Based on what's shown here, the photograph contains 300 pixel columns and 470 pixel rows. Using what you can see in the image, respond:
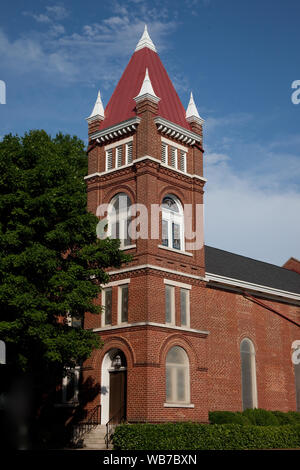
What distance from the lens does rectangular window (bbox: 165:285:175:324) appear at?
2691 cm

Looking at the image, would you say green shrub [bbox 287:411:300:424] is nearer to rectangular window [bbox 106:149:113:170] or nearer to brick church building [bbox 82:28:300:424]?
brick church building [bbox 82:28:300:424]

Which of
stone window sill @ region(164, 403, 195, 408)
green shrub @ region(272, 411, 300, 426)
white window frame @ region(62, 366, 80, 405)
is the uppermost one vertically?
white window frame @ region(62, 366, 80, 405)

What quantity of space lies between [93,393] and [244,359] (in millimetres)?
9628

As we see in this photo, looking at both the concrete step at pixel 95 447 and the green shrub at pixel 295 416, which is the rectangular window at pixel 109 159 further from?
the green shrub at pixel 295 416

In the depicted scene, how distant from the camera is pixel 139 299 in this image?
26219 mm

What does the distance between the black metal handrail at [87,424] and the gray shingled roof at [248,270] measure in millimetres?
10226

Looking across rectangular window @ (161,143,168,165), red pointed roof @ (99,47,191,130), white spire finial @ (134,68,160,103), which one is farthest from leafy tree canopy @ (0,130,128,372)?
red pointed roof @ (99,47,191,130)

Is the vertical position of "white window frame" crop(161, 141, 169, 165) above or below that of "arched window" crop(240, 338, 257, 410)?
above

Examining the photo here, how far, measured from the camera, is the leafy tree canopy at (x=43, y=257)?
21.1 meters

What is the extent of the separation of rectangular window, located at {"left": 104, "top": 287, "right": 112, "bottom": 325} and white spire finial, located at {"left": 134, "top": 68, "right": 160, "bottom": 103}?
9872 millimetres

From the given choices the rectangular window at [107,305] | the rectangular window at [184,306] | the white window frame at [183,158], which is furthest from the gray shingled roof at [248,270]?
the rectangular window at [107,305]

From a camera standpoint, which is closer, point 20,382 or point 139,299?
point 139,299
